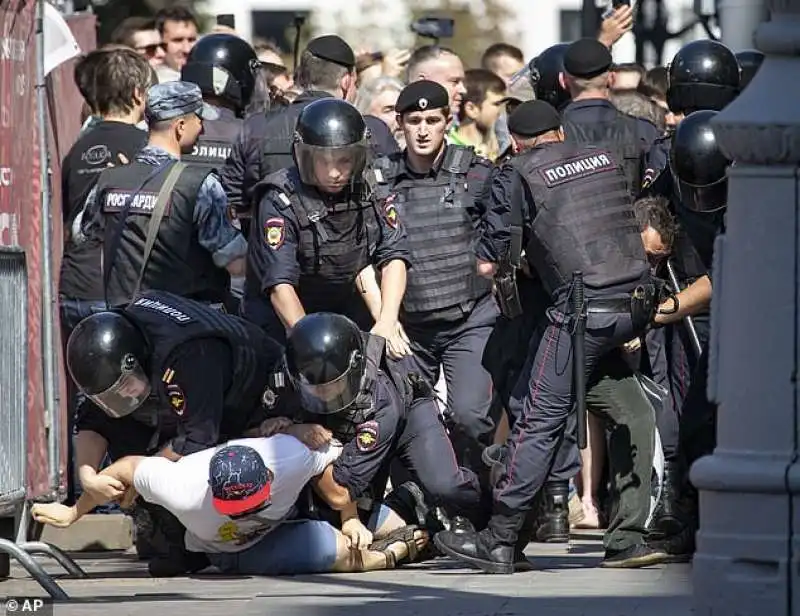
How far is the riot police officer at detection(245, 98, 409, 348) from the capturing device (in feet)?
29.3

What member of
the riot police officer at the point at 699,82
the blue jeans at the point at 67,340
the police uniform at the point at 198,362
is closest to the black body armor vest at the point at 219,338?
the police uniform at the point at 198,362

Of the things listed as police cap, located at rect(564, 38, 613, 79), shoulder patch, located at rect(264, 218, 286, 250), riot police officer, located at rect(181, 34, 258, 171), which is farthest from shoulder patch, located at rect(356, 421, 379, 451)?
police cap, located at rect(564, 38, 613, 79)

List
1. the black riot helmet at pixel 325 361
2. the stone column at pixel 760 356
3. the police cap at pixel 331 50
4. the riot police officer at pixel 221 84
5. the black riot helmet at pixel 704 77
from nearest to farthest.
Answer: the stone column at pixel 760 356 < the black riot helmet at pixel 325 361 < the black riot helmet at pixel 704 77 < the police cap at pixel 331 50 < the riot police officer at pixel 221 84

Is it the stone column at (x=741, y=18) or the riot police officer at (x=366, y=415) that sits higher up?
the stone column at (x=741, y=18)

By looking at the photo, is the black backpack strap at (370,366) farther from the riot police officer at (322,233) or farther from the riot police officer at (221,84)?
the riot police officer at (221,84)

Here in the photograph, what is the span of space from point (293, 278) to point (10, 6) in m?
1.59

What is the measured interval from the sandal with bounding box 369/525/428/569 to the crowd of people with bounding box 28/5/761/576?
14mm

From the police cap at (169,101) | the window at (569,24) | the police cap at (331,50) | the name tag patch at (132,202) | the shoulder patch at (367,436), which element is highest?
the window at (569,24)

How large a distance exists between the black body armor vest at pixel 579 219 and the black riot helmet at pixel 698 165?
257mm

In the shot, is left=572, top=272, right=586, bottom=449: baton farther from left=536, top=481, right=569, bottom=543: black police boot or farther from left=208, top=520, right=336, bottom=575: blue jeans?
left=536, top=481, right=569, bottom=543: black police boot

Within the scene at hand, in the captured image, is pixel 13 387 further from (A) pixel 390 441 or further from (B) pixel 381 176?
(B) pixel 381 176

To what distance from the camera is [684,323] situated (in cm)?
909

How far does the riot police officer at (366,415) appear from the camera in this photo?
8.32m

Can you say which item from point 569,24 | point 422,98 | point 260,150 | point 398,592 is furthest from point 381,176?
point 569,24
